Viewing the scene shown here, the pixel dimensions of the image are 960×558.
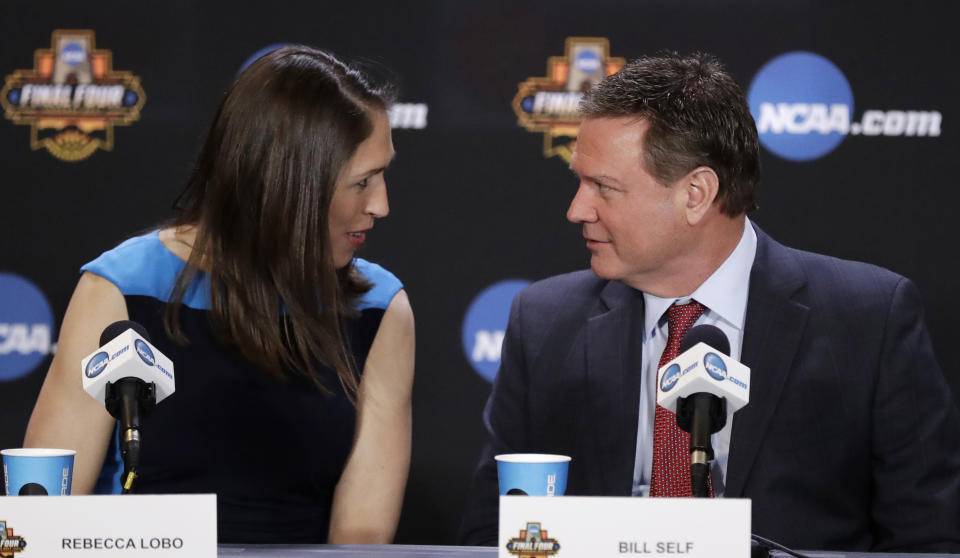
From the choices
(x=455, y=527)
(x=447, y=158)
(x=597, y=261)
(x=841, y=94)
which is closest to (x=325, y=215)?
(x=597, y=261)

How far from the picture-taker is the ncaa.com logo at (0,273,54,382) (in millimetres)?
3475

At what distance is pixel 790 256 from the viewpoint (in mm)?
2229

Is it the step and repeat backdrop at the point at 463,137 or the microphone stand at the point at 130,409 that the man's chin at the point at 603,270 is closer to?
the microphone stand at the point at 130,409

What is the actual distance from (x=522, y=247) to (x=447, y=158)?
1.21 ft

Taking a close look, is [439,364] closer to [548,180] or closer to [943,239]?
[548,180]

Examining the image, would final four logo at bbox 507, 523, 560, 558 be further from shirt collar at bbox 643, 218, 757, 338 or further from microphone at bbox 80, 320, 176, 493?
shirt collar at bbox 643, 218, 757, 338

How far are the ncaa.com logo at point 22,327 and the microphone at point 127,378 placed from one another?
2.20 m

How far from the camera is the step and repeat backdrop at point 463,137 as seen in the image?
341cm

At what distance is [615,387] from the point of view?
2174 mm

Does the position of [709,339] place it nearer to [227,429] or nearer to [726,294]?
[726,294]

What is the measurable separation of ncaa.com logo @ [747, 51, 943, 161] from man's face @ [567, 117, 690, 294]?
1344 millimetres

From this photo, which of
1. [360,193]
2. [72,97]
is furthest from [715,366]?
[72,97]

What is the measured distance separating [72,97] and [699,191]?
2.19 m

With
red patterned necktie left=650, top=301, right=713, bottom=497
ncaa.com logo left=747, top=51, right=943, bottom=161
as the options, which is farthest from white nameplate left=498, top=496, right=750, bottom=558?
ncaa.com logo left=747, top=51, right=943, bottom=161
